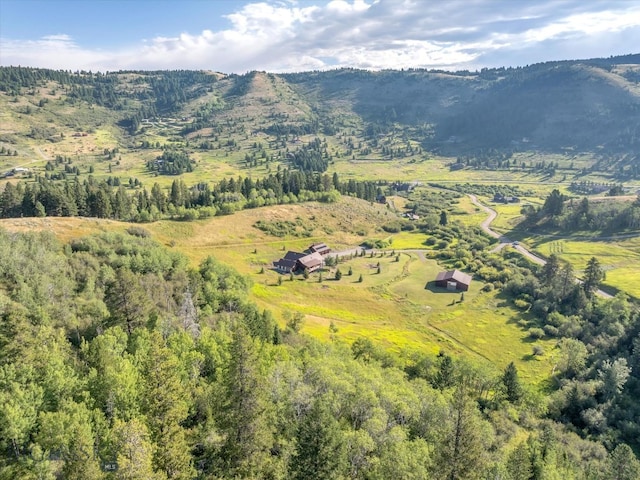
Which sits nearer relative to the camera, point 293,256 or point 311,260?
point 311,260

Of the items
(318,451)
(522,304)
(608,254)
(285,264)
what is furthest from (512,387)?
(608,254)

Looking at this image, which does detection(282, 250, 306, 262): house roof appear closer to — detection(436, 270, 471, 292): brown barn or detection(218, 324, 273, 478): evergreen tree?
detection(436, 270, 471, 292): brown barn

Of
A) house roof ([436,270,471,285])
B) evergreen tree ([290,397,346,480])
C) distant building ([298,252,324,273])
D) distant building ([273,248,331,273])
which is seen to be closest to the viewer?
evergreen tree ([290,397,346,480])

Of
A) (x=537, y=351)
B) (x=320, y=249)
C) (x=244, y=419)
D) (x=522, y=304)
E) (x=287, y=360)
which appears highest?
(x=244, y=419)

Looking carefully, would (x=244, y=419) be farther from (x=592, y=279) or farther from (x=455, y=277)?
(x=592, y=279)

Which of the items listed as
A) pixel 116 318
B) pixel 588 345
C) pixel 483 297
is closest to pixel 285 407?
pixel 116 318

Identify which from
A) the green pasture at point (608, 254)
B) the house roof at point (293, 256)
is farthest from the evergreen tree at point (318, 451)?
the green pasture at point (608, 254)

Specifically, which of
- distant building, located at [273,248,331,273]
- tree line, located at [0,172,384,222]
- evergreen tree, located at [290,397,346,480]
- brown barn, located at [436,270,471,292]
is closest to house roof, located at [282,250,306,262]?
distant building, located at [273,248,331,273]
